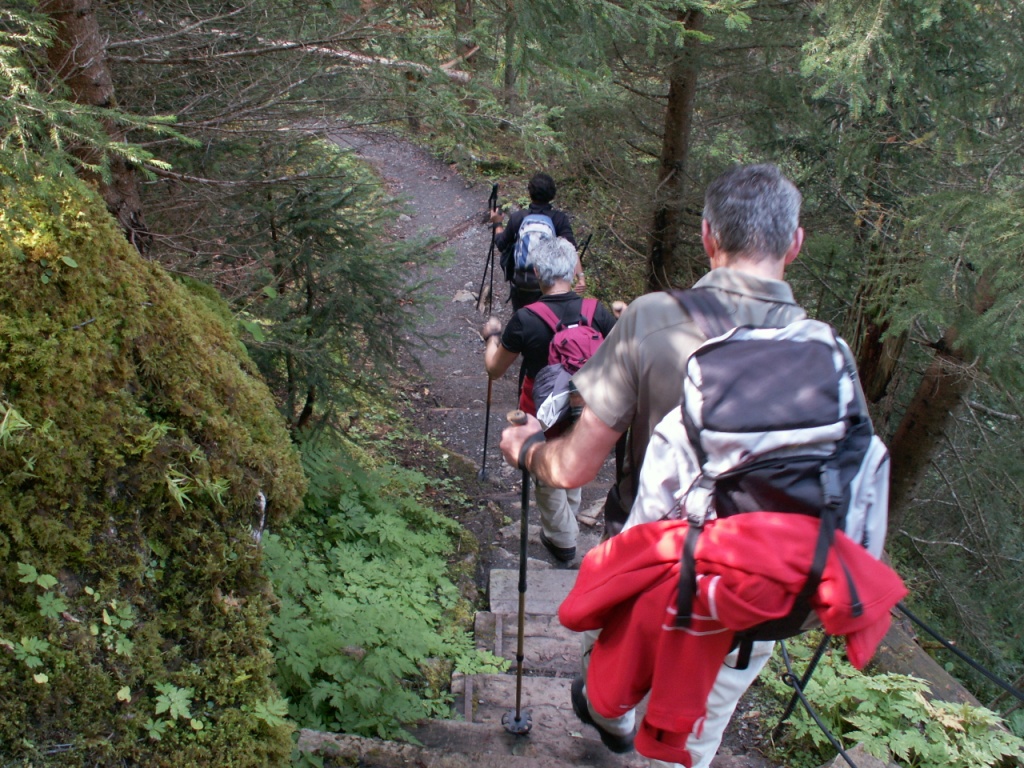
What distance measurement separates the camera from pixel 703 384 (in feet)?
6.20

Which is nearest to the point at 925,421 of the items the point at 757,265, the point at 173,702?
the point at 757,265

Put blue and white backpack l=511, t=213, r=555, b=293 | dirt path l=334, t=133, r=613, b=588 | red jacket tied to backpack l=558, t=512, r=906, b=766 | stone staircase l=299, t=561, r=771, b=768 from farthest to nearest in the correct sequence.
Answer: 1. blue and white backpack l=511, t=213, r=555, b=293
2. dirt path l=334, t=133, r=613, b=588
3. stone staircase l=299, t=561, r=771, b=768
4. red jacket tied to backpack l=558, t=512, r=906, b=766

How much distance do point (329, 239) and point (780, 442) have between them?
4453mm

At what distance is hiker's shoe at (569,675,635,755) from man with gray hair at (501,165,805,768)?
2.32 feet

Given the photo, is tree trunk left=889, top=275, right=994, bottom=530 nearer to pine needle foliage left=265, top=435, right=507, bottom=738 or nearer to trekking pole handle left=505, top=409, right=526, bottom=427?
pine needle foliage left=265, top=435, right=507, bottom=738

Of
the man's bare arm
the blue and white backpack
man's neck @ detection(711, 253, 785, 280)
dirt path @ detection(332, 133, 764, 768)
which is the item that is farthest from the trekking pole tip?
the blue and white backpack

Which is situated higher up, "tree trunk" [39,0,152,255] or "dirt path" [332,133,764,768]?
"tree trunk" [39,0,152,255]

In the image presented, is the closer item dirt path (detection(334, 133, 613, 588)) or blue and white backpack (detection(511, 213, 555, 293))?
dirt path (detection(334, 133, 613, 588))

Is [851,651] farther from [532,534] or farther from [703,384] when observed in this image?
[532,534]

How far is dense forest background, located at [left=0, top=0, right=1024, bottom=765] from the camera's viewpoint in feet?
6.90

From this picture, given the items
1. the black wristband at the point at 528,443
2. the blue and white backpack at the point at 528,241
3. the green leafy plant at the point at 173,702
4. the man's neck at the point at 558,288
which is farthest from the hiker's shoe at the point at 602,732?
the blue and white backpack at the point at 528,241

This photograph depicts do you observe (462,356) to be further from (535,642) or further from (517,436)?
(517,436)

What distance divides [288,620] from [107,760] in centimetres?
162

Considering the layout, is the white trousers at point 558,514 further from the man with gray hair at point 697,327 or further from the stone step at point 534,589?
the man with gray hair at point 697,327
